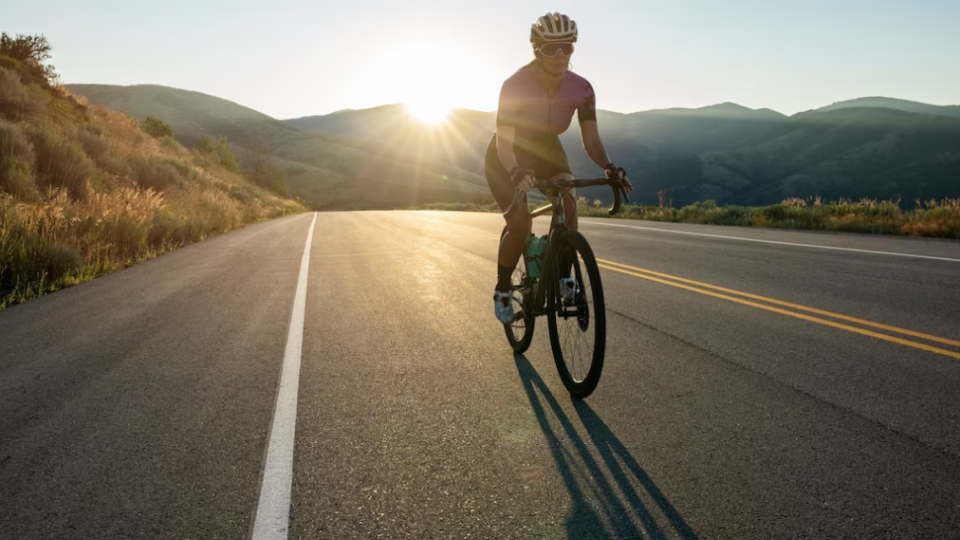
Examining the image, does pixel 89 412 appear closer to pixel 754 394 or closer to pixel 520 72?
pixel 520 72

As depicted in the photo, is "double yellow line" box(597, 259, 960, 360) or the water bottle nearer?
the water bottle

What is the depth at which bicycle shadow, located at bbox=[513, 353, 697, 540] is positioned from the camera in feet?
7.98

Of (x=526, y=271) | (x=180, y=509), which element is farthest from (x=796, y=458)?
(x=180, y=509)

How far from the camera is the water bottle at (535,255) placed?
4477mm

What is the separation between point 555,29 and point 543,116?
59 cm

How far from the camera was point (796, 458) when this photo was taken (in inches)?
118

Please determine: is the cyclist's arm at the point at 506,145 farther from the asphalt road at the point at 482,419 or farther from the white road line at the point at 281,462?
the white road line at the point at 281,462

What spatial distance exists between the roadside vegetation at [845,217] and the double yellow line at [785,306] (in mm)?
6516

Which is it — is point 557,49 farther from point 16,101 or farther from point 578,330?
point 16,101

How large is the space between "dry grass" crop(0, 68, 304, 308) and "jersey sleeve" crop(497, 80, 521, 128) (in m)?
6.79

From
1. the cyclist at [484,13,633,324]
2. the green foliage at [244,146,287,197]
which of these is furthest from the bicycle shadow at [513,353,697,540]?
the green foliage at [244,146,287,197]

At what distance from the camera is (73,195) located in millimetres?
16016

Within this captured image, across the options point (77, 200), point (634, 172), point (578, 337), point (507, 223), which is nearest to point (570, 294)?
point (578, 337)

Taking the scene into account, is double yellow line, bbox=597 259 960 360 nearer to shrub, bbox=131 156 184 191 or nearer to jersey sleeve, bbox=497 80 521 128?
jersey sleeve, bbox=497 80 521 128
